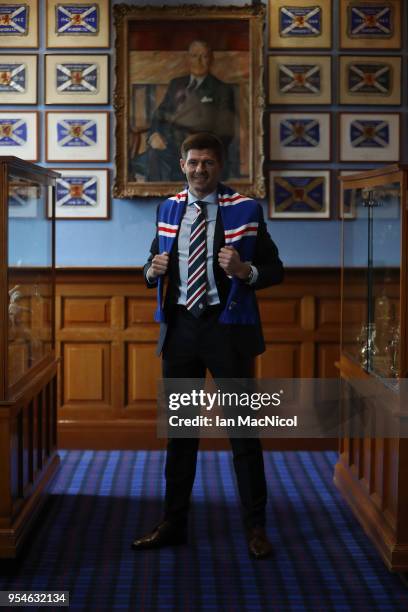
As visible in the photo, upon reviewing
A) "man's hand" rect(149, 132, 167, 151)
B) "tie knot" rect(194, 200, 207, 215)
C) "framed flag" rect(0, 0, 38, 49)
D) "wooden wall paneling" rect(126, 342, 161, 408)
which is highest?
"framed flag" rect(0, 0, 38, 49)

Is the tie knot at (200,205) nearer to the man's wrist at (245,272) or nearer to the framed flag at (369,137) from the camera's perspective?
the man's wrist at (245,272)

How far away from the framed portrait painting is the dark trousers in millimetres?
2208

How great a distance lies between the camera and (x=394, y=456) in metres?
3.85

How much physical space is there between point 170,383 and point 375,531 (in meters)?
1.18

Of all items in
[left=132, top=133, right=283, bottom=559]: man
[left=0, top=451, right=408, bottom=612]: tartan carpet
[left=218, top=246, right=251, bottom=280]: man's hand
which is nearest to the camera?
[left=0, top=451, right=408, bottom=612]: tartan carpet

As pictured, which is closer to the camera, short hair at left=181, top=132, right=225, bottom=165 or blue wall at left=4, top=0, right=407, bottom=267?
short hair at left=181, top=132, right=225, bottom=165

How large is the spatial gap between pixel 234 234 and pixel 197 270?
9.1 inches

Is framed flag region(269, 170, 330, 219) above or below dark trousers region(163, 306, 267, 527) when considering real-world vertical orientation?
above

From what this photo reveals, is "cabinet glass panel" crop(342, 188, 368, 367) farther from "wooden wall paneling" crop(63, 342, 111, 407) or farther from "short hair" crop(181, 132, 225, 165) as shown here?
"wooden wall paneling" crop(63, 342, 111, 407)

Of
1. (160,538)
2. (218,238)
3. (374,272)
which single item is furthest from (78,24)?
(160,538)

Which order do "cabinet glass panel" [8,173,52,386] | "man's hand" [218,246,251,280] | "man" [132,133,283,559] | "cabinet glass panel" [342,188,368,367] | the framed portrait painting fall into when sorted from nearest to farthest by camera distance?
"man's hand" [218,246,251,280] → "man" [132,133,283,559] → "cabinet glass panel" [8,173,52,386] → "cabinet glass panel" [342,188,368,367] → the framed portrait painting

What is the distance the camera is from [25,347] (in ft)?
14.1

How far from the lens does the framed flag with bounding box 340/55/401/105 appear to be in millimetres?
5914

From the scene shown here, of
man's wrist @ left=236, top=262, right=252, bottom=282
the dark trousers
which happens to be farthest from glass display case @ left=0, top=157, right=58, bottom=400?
man's wrist @ left=236, top=262, right=252, bottom=282
